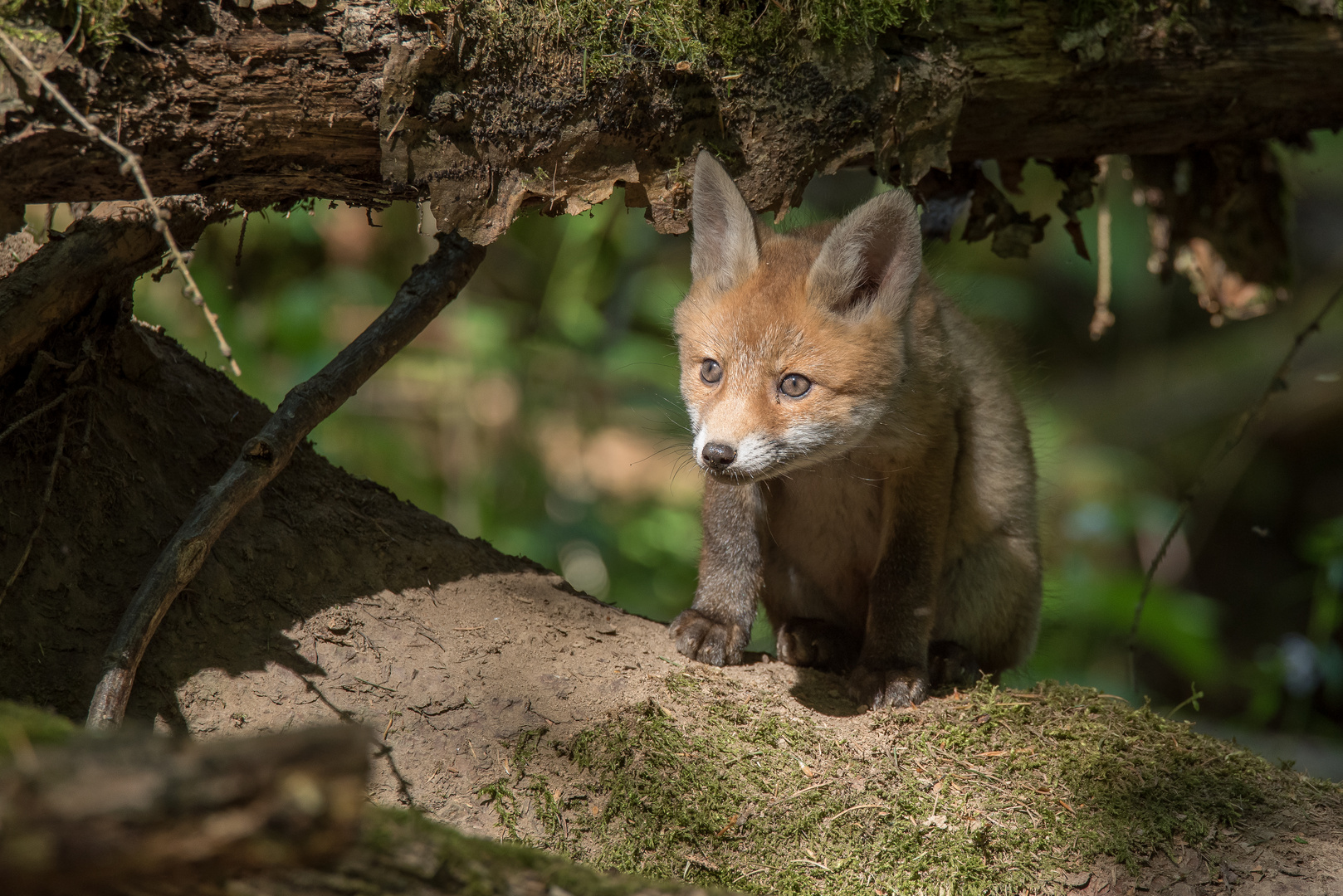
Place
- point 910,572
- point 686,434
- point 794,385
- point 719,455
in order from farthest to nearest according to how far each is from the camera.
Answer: point 686,434, point 910,572, point 794,385, point 719,455

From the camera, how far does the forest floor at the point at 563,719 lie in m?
2.38

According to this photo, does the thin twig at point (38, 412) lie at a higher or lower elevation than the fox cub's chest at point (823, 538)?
higher

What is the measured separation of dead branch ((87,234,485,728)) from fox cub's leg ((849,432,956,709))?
5.32ft

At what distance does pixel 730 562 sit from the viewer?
3.30m

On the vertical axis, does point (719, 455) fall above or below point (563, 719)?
above

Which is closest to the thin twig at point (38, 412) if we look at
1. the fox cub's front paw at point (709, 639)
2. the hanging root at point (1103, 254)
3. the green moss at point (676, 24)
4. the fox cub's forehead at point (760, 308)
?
the green moss at point (676, 24)

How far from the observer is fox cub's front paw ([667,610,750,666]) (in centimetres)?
308

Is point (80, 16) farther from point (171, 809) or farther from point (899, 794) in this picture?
point (899, 794)

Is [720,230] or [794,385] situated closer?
[794,385]

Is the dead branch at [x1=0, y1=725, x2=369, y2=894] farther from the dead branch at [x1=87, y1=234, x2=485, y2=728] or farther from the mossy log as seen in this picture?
the dead branch at [x1=87, y1=234, x2=485, y2=728]

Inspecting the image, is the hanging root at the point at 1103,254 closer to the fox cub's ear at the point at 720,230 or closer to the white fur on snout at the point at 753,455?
the fox cub's ear at the point at 720,230

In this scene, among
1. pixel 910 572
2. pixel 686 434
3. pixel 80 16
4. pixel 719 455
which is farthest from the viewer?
pixel 686 434

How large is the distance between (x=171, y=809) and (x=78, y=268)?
209 cm

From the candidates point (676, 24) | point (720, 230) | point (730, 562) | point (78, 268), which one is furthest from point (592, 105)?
point (730, 562)
